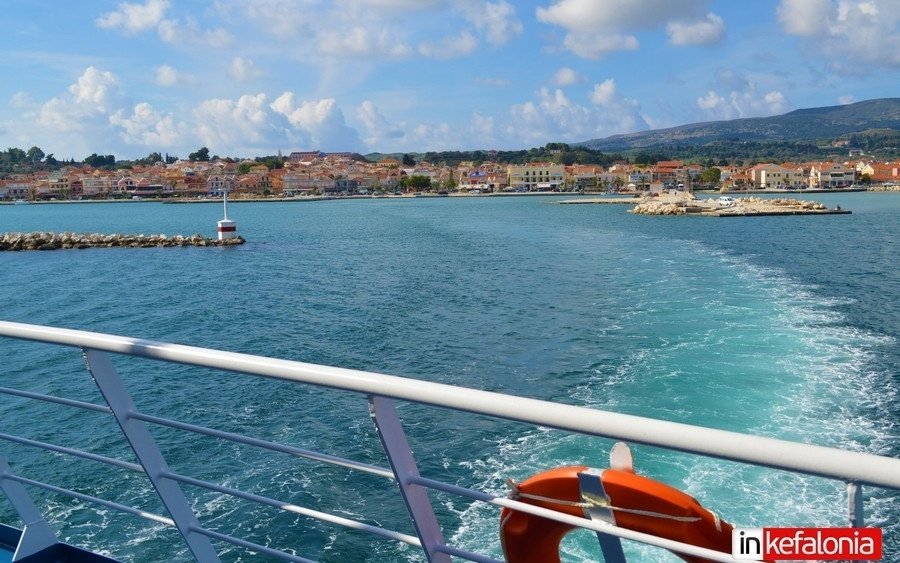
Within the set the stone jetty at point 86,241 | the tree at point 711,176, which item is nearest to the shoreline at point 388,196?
the tree at point 711,176

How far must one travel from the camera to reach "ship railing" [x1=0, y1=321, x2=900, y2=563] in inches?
31.9

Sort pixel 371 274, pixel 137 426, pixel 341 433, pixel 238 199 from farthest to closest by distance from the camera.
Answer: pixel 238 199 → pixel 371 274 → pixel 341 433 → pixel 137 426

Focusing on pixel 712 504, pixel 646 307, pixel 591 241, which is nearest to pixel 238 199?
pixel 591 241

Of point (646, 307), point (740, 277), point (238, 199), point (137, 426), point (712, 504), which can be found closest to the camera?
point (137, 426)

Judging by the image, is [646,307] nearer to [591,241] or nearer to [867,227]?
[591,241]

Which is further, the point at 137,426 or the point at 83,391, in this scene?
the point at 83,391

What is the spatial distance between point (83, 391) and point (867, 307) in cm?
1334

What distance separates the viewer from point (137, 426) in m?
1.32

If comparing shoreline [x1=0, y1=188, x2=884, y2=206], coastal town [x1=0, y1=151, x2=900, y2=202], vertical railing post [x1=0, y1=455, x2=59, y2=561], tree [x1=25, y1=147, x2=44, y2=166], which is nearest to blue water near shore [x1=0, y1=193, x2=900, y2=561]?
vertical railing post [x1=0, y1=455, x2=59, y2=561]

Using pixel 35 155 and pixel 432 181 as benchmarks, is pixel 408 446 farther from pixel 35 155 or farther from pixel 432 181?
pixel 35 155

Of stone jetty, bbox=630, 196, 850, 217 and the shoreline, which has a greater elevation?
the shoreline

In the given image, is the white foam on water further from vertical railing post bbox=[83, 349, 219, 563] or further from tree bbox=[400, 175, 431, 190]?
tree bbox=[400, 175, 431, 190]

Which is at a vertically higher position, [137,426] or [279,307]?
[137,426]

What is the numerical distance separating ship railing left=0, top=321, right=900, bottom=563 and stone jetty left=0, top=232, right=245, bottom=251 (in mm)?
33138
